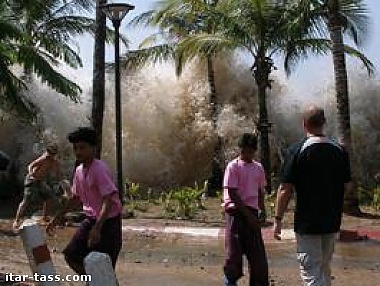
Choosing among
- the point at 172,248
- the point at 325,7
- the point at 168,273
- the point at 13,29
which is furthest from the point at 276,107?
the point at 168,273

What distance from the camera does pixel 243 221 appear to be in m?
6.81

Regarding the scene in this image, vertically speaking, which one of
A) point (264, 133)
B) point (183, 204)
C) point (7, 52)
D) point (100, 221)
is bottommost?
point (183, 204)

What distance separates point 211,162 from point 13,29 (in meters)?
8.52

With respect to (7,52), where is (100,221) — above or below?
below

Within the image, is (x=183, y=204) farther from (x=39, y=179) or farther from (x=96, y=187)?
(x=96, y=187)

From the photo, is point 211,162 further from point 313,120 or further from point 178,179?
point 313,120

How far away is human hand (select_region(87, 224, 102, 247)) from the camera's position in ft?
19.4

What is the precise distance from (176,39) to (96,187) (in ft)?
55.1

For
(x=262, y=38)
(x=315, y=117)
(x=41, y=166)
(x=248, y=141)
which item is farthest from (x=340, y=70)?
(x=315, y=117)

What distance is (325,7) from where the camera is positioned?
1641 centimetres

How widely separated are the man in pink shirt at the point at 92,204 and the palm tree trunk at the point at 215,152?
15263 mm

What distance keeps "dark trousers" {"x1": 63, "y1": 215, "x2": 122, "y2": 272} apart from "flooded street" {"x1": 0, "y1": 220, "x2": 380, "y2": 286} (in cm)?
242

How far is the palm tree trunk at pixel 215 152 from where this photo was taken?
21.8 m

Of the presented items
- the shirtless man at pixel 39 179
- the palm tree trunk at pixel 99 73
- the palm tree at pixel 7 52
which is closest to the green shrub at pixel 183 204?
the palm tree trunk at pixel 99 73
